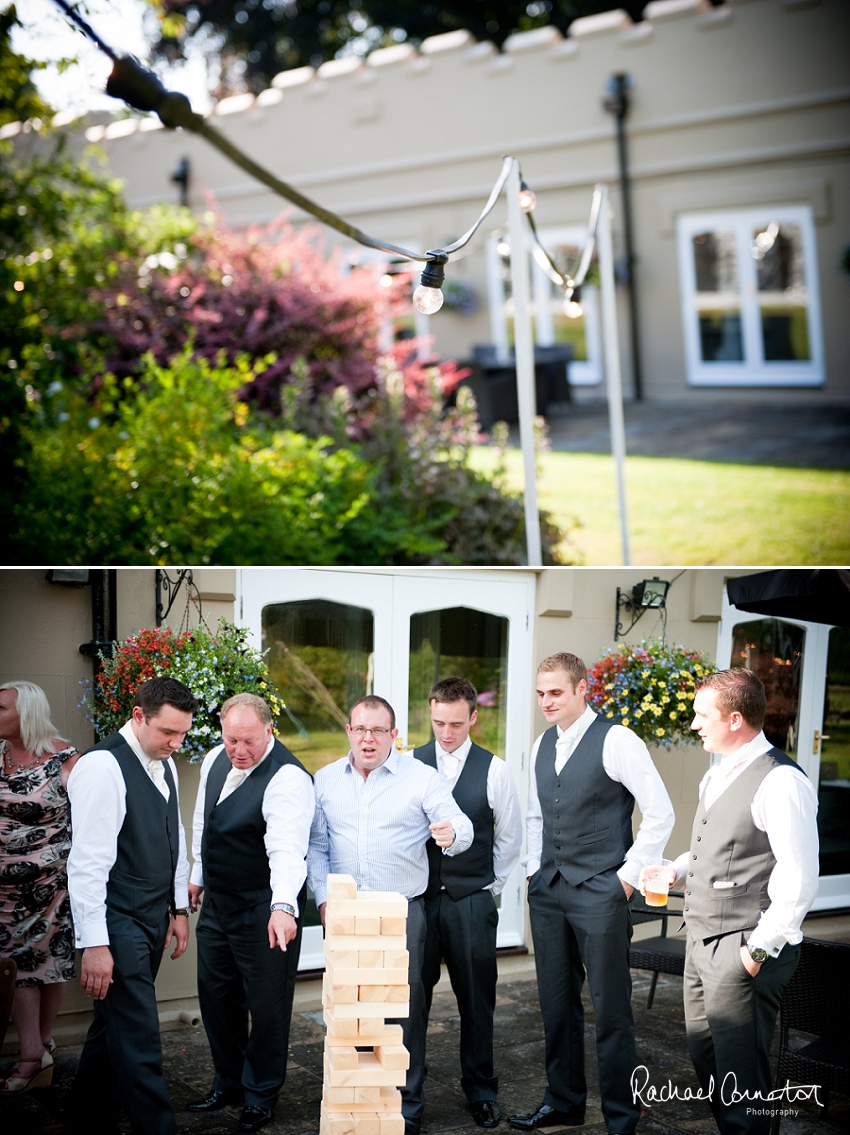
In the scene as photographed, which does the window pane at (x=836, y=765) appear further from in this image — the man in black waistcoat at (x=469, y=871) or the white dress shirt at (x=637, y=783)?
the man in black waistcoat at (x=469, y=871)

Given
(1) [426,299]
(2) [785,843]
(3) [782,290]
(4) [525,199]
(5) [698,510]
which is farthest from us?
(3) [782,290]

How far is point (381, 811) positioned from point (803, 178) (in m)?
11.0

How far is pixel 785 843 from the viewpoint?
8.78 feet

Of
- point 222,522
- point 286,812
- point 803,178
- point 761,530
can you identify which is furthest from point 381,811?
point 803,178

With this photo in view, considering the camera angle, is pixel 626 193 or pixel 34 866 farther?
pixel 626 193

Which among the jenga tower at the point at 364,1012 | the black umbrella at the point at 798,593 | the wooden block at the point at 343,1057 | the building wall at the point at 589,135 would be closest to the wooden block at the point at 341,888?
the jenga tower at the point at 364,1012

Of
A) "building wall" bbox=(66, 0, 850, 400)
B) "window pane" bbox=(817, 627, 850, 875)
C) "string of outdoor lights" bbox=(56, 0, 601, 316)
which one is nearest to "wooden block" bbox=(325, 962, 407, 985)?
"window pane" bbox=(817, 627, 850, 875)

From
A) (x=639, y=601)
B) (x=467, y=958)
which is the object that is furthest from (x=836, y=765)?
(x=467, y=958)

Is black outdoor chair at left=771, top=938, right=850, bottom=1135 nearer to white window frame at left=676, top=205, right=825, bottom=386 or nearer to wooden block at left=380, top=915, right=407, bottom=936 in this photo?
wooden block at left=380, top=915, right=407, bottom=936

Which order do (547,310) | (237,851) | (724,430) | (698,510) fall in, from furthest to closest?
(547,310) → (724,430) → (698,510) → (237,851)

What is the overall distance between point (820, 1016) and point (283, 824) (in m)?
1.60

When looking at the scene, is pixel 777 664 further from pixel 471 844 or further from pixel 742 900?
pixel 471 844

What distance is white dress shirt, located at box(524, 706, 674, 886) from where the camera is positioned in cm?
289

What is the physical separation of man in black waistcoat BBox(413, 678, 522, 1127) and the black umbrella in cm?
83
